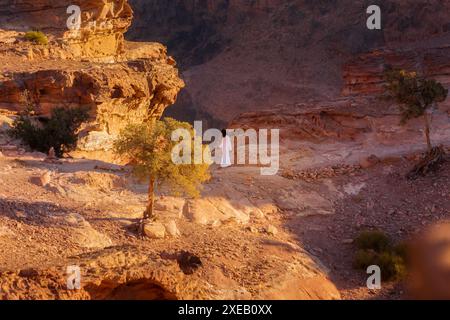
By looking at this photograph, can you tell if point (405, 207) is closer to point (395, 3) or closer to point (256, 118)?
point (256, 118)

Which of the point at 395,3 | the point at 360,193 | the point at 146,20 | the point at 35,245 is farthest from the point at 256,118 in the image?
the point at 146,20

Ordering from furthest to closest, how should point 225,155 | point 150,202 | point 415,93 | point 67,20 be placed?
1. point 67,20
2. point 225,155
3. point 415,93
4. point 150,202

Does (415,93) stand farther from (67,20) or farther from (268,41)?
(268,41)

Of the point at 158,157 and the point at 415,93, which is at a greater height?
the point at 415,93

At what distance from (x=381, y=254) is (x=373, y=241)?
0.55m

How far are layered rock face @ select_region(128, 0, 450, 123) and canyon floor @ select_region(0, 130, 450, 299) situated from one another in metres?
22.3

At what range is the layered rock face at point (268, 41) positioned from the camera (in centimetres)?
3844

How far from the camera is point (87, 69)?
2011 centimetres

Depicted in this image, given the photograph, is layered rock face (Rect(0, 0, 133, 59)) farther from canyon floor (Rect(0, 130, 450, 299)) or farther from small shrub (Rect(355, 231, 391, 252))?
small shrub (Rect(355, 231, 391, 252))

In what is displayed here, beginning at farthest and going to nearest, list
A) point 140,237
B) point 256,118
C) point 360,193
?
point 256,118 < point 360,193 < point 140,237

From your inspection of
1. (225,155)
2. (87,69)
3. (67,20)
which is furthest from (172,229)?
(67,20)

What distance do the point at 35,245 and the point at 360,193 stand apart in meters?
7.37

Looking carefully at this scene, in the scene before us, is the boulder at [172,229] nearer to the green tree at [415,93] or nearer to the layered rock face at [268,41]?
the green tree at [415,93]
